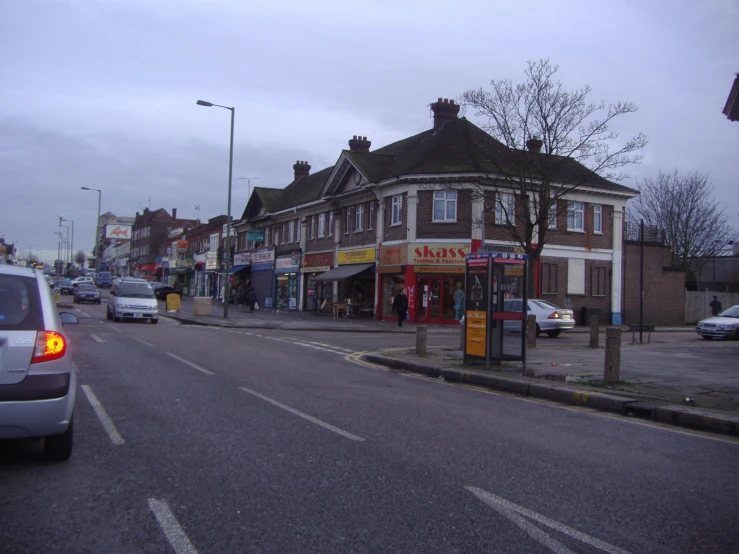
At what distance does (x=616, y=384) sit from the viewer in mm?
11438

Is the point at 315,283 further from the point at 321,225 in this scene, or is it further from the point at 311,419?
the point at 311,419

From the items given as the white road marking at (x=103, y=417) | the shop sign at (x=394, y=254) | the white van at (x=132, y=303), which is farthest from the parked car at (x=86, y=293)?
the white road marking at (x=103, y=417)

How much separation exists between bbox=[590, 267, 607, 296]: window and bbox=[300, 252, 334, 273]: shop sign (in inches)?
596

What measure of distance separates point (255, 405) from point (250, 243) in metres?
48.5

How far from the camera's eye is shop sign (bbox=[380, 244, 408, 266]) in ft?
111

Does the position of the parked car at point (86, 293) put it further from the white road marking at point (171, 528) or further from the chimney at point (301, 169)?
the white road marking at point (171, 528)

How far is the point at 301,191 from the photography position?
50250 mm

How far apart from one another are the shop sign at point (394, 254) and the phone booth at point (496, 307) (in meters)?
Result: 19.7

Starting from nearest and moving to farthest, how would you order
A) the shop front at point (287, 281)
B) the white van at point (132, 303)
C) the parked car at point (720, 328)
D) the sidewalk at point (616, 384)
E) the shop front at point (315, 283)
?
the sidewalk at point (616, 384) < the parked car at point (720, 328) < the white van at point (132, 303) < the shop front at point (315, 283) < the shop front at point (287, 281)

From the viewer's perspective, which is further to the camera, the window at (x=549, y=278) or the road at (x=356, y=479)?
the window at (x=549, y=278)

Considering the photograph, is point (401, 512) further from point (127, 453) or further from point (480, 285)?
point (480, 285)

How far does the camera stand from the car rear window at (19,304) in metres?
5.32

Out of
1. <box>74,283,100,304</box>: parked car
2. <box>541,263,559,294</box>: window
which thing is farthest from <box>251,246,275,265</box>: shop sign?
<box>541,263,559,294</box>: window

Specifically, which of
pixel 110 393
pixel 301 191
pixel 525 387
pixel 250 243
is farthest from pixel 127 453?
pixel 250 243
